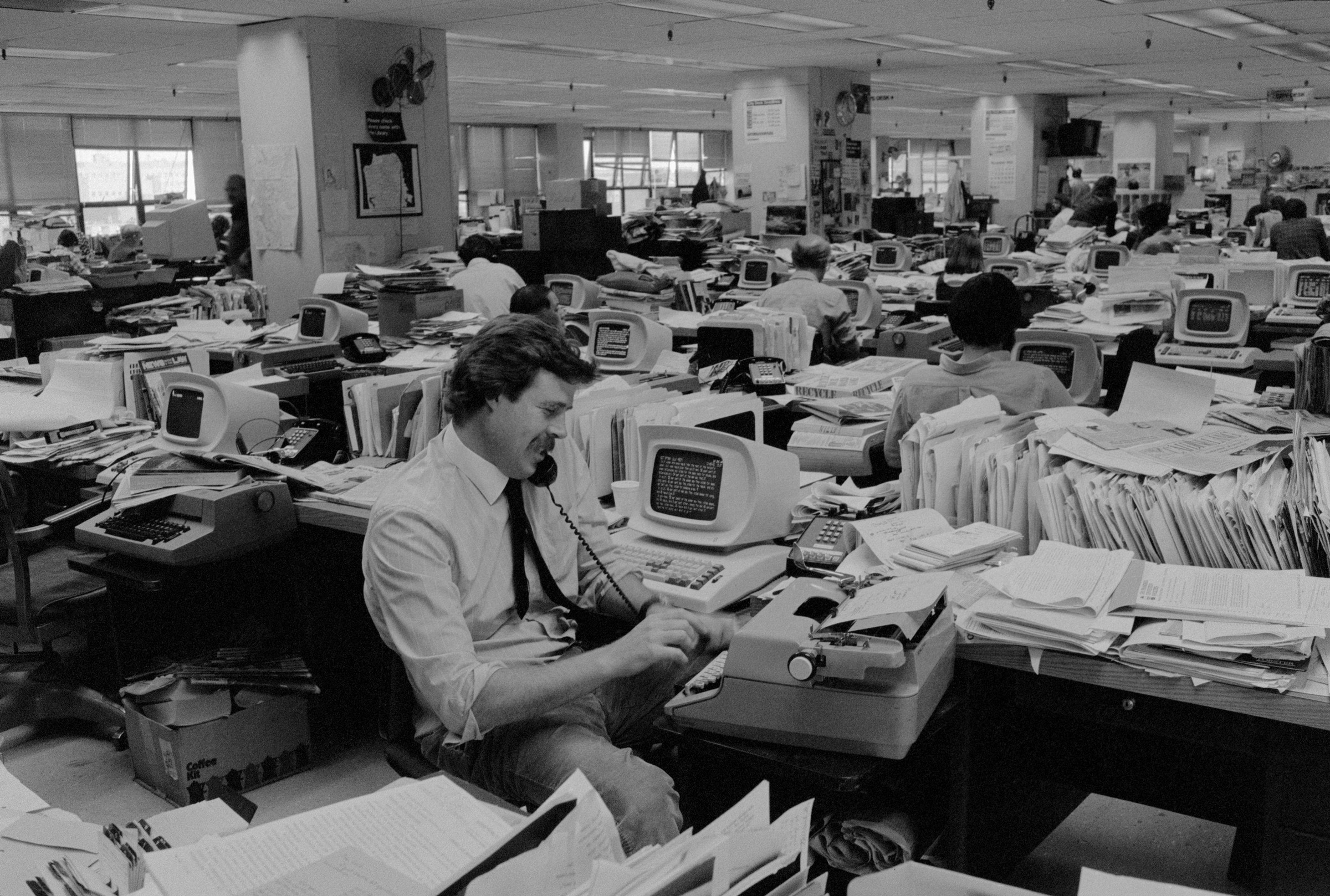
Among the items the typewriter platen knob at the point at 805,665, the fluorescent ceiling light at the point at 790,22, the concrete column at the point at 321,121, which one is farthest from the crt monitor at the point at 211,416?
the fluorescent ceiling light at the point at 790,22

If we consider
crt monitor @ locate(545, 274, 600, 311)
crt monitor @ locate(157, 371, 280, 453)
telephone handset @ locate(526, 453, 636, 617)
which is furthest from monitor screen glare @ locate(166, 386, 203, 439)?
crt monitor @ locate(545, 274, 600, 311)

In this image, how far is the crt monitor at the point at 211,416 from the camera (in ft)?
13.0

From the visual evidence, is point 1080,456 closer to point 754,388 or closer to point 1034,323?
point 754,388

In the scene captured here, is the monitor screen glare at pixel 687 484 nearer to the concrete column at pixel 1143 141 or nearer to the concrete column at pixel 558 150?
the concrete column at pixel 558 150

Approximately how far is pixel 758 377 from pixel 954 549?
2462mm

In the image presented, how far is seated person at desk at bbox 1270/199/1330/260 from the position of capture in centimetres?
973

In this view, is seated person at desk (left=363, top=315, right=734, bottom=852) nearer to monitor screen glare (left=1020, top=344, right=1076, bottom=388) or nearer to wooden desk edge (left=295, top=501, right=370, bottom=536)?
wooden desk edge (left=295, top=501, right=370, bottom=536)

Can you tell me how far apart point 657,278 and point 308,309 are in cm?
277

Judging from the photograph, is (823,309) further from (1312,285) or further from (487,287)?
(1312,285)

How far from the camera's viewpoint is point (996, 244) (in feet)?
37.3

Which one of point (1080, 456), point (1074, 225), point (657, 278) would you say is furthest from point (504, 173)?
point (1080, 456)

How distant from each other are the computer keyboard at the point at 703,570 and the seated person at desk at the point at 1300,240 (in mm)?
8307

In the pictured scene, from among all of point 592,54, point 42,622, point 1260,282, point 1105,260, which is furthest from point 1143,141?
point 42,622

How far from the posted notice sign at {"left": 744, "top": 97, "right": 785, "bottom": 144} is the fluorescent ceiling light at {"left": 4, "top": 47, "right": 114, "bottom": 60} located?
19.7 feet
